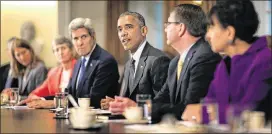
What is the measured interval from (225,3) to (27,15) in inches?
215

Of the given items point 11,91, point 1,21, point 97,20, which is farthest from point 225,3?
point 1,21

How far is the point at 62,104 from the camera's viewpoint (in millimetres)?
3379

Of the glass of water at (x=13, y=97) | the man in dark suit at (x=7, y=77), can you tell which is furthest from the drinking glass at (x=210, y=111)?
the man in dark suit at (x=7, y=77)

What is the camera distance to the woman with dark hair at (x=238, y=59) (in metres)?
2.73

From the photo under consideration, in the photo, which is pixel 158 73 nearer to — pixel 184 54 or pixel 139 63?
pixel 139 63

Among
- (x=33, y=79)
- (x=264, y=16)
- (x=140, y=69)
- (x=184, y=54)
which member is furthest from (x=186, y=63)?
(x=264, y=16)

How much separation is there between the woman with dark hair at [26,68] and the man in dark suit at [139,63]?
1.65 metres

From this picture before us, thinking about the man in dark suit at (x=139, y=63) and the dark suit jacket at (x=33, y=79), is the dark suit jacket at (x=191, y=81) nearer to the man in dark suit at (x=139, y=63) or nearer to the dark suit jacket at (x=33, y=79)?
the man in dark suit at (x=139, y=63)

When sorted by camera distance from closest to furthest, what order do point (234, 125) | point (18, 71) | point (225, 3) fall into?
point (234, 125) < point (225, 3) < point (18, 71)

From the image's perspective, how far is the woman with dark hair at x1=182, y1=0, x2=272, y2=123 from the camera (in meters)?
2.73

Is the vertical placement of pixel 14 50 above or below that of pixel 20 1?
below

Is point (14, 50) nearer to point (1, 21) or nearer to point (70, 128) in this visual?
point (1, 21)

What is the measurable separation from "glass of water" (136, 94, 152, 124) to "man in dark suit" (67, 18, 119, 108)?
4.43 ft

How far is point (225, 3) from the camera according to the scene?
9.37ft
